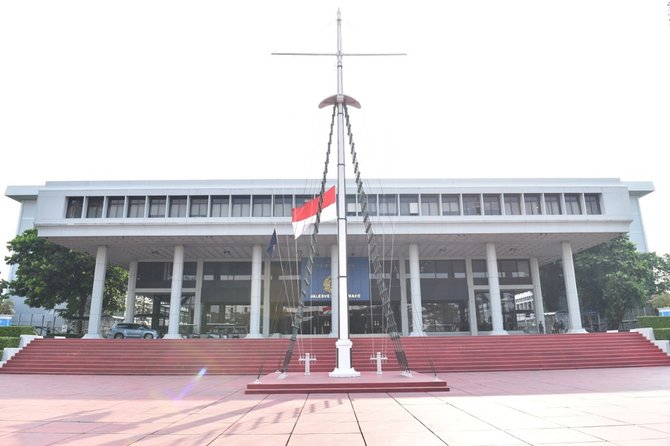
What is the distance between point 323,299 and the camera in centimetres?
3528

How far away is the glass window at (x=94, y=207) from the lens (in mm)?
32875

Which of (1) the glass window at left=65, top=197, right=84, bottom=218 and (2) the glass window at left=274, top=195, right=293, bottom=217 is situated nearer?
(1) the glass window at left=65, top=197, right=84, bottom=218

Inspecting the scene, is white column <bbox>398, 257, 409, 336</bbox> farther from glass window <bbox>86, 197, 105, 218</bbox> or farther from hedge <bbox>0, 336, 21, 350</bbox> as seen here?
hedge <bbox>0, 336, 21, 350</bbox>

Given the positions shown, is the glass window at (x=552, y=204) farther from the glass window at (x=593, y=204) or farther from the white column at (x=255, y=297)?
the white column at (x=255, y=297)

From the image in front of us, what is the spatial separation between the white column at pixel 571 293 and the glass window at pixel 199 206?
92.2ft

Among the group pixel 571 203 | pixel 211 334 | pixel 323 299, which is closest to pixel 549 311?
pixel 571 203

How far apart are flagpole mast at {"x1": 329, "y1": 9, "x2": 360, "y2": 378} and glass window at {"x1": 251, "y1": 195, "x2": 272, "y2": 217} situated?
17027mm

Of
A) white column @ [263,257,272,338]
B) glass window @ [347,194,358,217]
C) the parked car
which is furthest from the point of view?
white column @ [263,257,272,338]

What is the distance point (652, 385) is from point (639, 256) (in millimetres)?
36522

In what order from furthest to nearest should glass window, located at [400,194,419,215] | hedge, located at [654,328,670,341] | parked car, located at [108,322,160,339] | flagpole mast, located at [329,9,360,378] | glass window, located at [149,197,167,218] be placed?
glass window, located at [149,197,167,218] → glass window, located at [400,194,419,215] → parked car, located at [108,322,160,339] → hedge, located at [654,328,670,341] → flagpole mast, located at [329,9,360,378]

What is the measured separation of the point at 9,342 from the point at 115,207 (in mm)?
12165

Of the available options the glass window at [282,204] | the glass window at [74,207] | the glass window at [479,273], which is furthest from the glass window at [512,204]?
the glass window at [74,207]

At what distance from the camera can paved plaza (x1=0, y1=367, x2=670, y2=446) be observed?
7.22 metres

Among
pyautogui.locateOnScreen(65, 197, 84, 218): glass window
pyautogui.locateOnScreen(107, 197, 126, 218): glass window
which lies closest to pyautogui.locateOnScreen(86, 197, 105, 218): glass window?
pyautogui.locateOnScreen(65, 197, 84, 218): glass window
